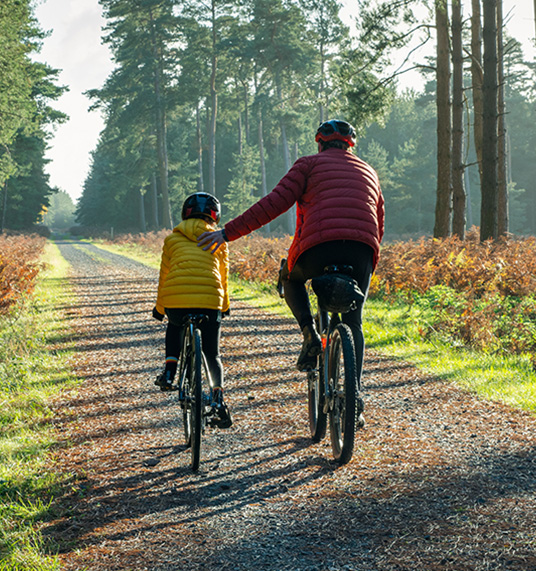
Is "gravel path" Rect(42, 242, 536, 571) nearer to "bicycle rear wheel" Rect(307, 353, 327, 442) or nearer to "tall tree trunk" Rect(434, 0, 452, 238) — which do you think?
"bicycle rear wheel" Rect(307, 353, 327, 442)

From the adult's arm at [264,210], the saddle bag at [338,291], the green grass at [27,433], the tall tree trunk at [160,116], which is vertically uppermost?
the tall tree trunk at [160,116]

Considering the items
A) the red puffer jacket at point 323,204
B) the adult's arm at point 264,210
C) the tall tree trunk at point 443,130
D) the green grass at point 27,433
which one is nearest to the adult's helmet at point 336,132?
the red puffer jacket at point 323,204

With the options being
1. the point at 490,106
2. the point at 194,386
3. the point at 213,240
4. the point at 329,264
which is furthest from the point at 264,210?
the point at 490,106

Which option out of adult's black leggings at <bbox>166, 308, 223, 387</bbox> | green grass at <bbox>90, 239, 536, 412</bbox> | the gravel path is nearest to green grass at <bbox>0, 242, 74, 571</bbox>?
the gravel path

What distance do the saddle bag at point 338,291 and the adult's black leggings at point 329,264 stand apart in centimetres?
18

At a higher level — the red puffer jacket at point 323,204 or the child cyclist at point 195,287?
the red puffer jacket at point 323,204

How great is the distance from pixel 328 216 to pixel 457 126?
14437 millimetres

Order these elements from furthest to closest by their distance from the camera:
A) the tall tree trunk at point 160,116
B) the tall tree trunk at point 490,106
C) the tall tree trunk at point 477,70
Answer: the tall tree trunk at point 160,116, the tall tree trunk at point 477,70, the tall tree trunk at point 490,106

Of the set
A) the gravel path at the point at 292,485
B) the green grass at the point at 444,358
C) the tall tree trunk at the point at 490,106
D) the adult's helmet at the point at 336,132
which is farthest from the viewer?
the tall tree trunk at the point at 490,106

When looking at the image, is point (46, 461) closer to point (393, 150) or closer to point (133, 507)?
point (133, 507)

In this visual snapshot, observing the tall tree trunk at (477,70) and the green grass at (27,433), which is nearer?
the green grass at (27,433)

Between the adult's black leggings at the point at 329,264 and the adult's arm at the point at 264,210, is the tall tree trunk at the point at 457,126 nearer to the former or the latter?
the adult's black leggings at the point at 329,264

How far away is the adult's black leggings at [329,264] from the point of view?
3.89 meters

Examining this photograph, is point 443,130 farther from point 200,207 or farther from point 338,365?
point 338,365
